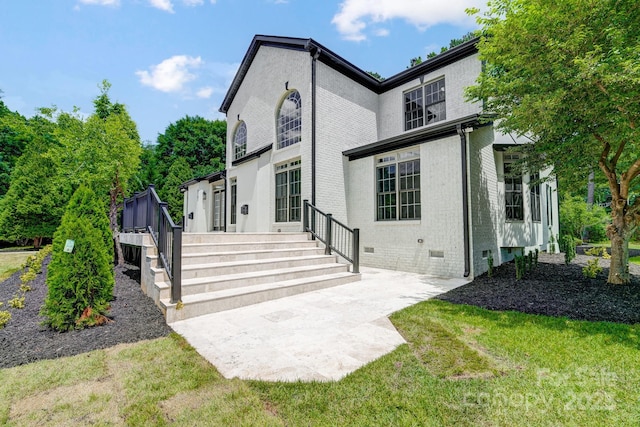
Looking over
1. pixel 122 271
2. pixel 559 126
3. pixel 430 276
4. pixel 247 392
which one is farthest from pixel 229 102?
pixel 247 392

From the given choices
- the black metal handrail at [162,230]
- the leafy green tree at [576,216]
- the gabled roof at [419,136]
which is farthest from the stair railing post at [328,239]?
the leafy green tree at [576,216]

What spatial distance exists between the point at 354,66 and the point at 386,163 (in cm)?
376

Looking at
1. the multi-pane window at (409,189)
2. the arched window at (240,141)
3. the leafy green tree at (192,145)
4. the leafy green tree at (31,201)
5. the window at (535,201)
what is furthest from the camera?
the leafy green tree at (192,145)

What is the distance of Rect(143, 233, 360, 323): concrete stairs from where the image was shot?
4.45 meters

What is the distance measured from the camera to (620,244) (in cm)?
556

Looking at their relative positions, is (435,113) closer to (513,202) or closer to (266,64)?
(513,202)

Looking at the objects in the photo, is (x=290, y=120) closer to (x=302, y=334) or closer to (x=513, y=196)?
(x=513, y=196)

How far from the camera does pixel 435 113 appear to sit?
32.1ft

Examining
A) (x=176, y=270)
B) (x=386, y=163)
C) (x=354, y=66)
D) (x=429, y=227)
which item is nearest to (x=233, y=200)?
(x=386, y=163)

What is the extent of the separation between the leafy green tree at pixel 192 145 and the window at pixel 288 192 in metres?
15.8

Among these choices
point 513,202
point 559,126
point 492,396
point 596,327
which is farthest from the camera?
point 513,202

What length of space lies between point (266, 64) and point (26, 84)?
16944 mm

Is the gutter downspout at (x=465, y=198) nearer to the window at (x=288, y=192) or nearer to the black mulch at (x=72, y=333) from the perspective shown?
the window at (x=288, y=192)

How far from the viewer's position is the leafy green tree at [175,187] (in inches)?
843
